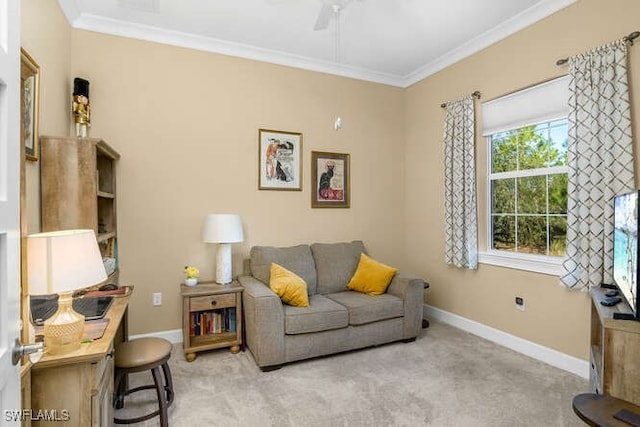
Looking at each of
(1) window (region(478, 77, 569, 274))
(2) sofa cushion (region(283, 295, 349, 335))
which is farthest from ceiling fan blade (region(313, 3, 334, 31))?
(2) sofa cushion (region(283, 295, 349, 335))

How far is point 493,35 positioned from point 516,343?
9.25 ft

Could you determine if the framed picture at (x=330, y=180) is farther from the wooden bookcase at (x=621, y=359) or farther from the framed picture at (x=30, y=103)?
the wooden bookcase at (x=621, y=359)

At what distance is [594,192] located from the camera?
2475 millimetres

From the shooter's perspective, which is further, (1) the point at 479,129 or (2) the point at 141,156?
(1) the point at 479,129

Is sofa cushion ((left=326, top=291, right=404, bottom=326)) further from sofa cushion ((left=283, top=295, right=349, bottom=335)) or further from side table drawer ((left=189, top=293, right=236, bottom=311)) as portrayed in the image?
side table drawer ((left=189, top=293, right=236, bottom=311))

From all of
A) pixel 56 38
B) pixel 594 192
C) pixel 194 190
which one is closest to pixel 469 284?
pixel 594 192

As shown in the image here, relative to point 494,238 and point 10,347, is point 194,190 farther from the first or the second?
point 494,238

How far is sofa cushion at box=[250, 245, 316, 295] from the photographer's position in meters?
3.38

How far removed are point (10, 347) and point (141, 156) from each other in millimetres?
2667

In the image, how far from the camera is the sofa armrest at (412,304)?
129 inches

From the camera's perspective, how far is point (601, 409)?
1.46 metres

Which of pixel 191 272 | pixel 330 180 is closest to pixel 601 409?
pixel 191 272

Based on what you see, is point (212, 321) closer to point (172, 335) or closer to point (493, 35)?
point (172, 335)

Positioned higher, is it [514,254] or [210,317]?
[514,254]
